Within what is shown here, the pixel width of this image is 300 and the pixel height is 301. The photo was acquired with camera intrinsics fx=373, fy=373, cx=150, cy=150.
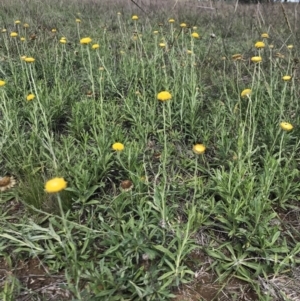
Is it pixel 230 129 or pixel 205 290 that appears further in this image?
pixel 230 129

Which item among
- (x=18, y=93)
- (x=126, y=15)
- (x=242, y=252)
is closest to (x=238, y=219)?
(x=242, y=252)

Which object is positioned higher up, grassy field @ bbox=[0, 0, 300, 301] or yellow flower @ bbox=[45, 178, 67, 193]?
yellow flower @ bbox=[45, 178, 67, 193]

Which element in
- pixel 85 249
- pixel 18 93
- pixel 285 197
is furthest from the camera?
pixel 18 93

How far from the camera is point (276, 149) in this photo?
2709 mm

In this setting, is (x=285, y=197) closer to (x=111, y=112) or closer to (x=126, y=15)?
(x=111, y=112)

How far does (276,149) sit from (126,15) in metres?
6.12

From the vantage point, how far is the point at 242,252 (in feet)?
6.37

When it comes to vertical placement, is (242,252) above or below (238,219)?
below

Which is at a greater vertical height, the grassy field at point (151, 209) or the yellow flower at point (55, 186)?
the yellow flower at point (55, 186)

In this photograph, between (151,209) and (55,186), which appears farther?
(151,209)

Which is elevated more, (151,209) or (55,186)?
(55,186)

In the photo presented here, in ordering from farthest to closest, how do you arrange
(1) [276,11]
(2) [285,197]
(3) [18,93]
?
(1) [276,11] → (3) [18,93] → (2) [285,197]

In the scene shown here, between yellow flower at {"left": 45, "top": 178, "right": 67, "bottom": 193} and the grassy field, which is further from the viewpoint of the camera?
the grassy field

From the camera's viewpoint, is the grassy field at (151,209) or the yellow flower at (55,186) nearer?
the yellow flower at (55,186)
